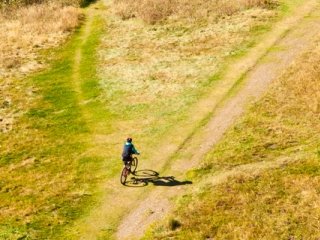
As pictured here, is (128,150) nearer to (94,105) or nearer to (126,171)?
(126,171)

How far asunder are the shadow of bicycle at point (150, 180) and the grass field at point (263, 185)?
1.44m

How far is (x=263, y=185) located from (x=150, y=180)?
6.77 meters

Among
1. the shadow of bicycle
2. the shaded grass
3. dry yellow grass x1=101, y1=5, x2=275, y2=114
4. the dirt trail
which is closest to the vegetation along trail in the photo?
the dirt trail

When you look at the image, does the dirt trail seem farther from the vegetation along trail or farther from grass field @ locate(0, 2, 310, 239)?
grass field @ locate(0, 2, 310, 239)

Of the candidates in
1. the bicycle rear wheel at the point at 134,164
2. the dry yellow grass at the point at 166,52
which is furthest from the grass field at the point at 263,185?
the dry yellow grass at the point at 166,52

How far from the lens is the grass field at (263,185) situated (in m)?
25.2

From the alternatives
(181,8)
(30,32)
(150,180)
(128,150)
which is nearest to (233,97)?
(150,180)

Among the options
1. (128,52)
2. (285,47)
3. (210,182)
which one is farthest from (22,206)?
(285,47)

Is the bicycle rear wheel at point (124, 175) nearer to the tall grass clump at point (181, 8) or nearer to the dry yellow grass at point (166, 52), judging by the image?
the dry yellow grass at point (166, 52)

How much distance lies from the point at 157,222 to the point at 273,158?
29.2ft

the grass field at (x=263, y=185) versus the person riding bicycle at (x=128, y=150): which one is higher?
the person riding bicycle at (x=128, y=150)

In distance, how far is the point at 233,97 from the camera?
3828 cm

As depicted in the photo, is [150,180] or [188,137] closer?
→ [150,180]

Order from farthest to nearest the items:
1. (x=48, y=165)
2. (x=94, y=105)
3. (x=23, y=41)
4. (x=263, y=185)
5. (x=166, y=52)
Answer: (x=23, y=41), (x=166, y=52), (x=94, y=105), (x=48, y=165), (x=263, y=185)
